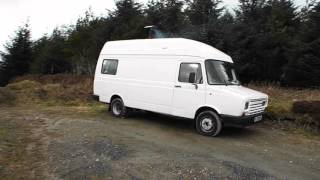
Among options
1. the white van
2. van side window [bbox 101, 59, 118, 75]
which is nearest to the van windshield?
the white van

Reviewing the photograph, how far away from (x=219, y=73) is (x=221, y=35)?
10608mm

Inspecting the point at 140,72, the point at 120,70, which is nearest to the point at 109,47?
the point at 120,70

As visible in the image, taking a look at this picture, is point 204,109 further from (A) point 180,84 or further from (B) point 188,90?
(A) point 180,84

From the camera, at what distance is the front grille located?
35.0 ft

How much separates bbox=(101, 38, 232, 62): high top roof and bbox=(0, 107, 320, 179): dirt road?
237cm

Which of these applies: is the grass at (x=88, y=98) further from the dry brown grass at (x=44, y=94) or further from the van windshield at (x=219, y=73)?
the van windshield at (x=219, y=73)

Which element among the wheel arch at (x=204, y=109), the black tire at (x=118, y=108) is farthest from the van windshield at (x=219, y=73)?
the black tire at (x=118, y=108)

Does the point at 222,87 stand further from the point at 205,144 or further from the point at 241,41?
the point at 241,41

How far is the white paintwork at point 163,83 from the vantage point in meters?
10.8

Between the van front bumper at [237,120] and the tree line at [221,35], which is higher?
the tree line at [221,35]

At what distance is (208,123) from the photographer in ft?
36.1

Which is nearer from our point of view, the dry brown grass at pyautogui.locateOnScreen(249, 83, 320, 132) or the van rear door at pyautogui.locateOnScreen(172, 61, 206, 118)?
the van rear door at pyautogui.locateOnScreen(172, 61, 206, 118)

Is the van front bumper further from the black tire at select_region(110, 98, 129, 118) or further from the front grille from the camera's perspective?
the black tire at select_region(110, 98, 129, 118)

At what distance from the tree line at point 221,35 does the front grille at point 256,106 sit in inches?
304
